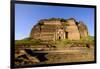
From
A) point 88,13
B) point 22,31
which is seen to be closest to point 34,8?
point 22,31

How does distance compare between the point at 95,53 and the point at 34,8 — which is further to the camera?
the point at 95,53

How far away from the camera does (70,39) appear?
258 centimetres

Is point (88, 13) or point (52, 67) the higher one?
point (88, 13)

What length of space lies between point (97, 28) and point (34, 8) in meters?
0.88

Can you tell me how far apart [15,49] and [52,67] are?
1.66 feet

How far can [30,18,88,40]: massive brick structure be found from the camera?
2.44 m

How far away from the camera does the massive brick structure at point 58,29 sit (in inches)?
96.2

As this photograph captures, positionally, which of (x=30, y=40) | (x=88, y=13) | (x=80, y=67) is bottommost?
(x=80, y=67)

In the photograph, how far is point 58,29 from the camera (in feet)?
8.27
